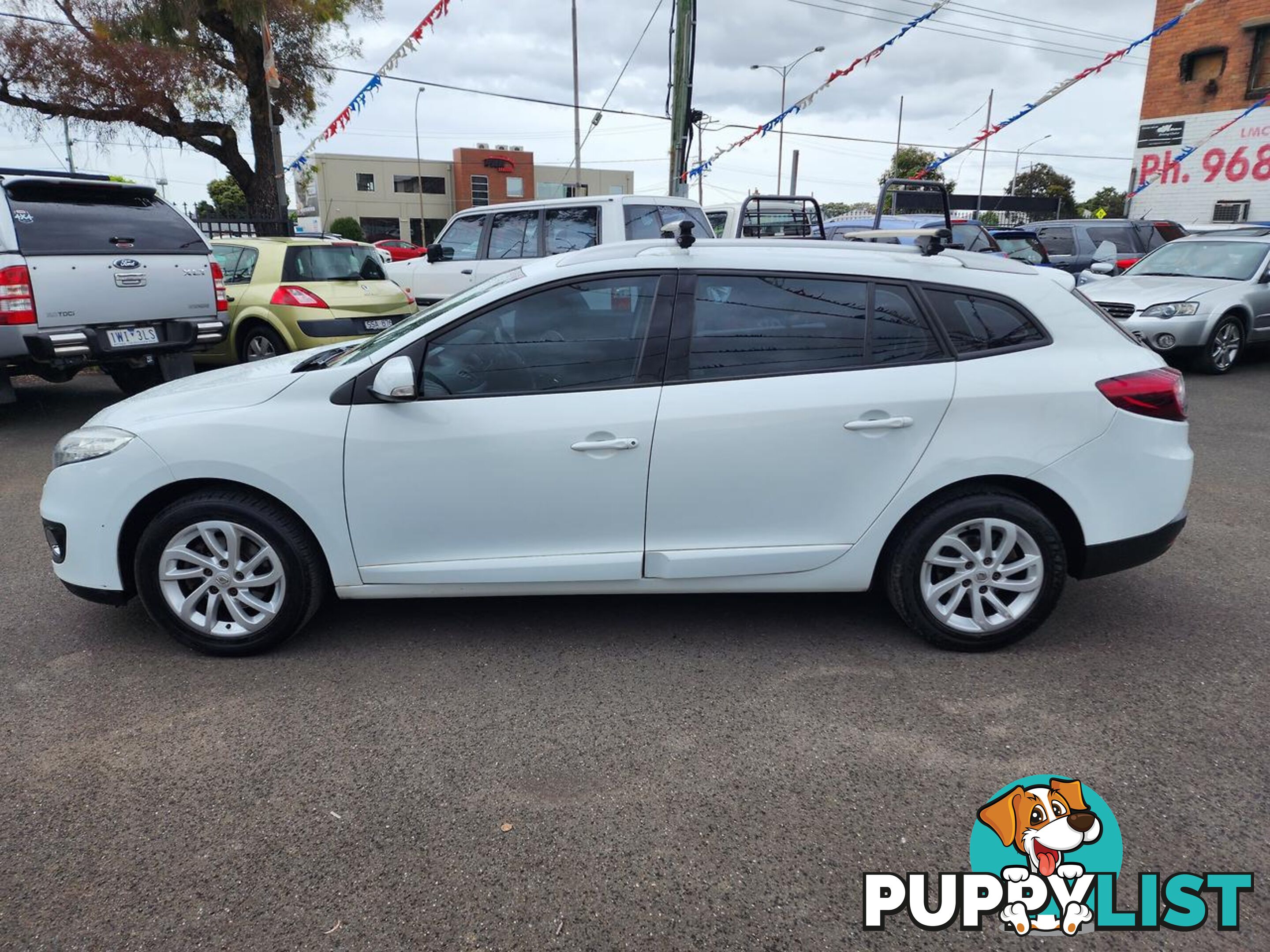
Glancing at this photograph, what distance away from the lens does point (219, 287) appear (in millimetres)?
8195

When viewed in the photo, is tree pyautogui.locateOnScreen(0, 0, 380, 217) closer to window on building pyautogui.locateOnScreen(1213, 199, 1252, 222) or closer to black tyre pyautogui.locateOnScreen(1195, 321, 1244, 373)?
black tyre pyautogui.locateOnScreen(1195, 321, 1244, 373)

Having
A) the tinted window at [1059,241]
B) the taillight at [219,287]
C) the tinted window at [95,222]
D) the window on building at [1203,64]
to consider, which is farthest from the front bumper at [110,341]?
the window on building at [1203,64]

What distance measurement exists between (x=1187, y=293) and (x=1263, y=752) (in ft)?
29.2

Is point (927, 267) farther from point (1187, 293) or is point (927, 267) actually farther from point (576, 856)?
point (1187, 293)

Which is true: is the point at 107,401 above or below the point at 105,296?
below

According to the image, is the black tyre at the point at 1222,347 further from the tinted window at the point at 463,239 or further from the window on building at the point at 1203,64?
the window on building at the point at 1203,64

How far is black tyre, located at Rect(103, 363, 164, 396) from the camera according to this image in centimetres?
916

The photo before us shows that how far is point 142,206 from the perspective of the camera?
7711 mm

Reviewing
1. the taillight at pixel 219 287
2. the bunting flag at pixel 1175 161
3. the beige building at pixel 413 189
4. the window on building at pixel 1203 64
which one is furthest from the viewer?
the beige building at pixel 413 189

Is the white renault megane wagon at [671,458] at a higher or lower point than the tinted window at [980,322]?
lower

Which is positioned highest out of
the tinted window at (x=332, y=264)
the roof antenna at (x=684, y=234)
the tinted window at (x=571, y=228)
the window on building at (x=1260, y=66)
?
the window on building at (x=1260, y=66)

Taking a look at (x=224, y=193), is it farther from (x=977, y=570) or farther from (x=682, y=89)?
(x=977, y=570)

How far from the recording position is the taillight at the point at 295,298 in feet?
29.1

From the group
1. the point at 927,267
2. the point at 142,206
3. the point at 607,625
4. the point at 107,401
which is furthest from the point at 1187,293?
the point at 107,401
